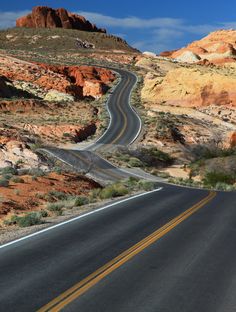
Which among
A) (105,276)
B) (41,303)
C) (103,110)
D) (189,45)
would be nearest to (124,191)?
(105,276)

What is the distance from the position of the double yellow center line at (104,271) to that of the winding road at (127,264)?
16 millimetres

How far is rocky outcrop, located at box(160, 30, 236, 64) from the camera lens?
438 feet

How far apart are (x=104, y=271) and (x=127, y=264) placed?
748 millimetres

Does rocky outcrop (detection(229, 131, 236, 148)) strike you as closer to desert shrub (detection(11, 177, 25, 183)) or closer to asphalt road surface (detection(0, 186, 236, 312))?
desert shrub (detection(11, 177, 25, 183))

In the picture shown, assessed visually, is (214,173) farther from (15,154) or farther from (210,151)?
(210,151)

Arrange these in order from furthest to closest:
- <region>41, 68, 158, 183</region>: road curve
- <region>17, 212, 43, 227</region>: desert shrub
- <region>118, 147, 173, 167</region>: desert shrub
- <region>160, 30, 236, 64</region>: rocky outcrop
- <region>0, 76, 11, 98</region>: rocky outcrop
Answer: <region>160, 30, 236, 64</region>: rocky outcrop, <region>0, 76, 11, 98</region>: rocky outcrop, <region>118, 147, 173, 167</region>: desert shrub, <region>41, 68, 158, 183</region>: road curve, <region>17, 212, 43, 227</region>: desert shrub

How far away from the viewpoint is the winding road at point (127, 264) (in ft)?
26.5

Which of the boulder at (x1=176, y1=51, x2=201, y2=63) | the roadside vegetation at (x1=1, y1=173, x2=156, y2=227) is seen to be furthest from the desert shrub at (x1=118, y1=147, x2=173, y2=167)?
the boulder at (x1=176, y1=51, x2=201, y2=63)

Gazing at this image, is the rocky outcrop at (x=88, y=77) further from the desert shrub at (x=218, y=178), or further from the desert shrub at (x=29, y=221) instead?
the desert shrub at (x=29, y=221)

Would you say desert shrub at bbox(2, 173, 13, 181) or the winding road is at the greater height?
the winding road

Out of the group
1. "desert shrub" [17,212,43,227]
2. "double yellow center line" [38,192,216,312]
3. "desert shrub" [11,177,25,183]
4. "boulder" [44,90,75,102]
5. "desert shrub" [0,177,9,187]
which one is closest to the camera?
"double yellow center line" [38,192,216,312]

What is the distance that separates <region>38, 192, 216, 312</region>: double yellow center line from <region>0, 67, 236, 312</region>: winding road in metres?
0.02

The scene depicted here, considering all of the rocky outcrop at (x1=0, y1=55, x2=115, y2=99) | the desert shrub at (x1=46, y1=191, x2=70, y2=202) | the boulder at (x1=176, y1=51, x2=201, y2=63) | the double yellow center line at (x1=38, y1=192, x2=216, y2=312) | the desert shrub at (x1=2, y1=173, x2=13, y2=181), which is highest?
the boulder at (x1=176, y1=51, x2=201, y2=63)

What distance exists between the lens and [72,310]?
25.0 ft
